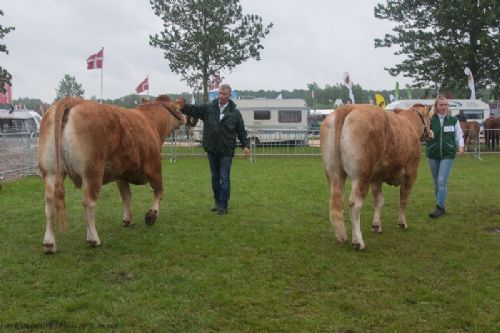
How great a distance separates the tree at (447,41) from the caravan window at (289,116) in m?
6.02

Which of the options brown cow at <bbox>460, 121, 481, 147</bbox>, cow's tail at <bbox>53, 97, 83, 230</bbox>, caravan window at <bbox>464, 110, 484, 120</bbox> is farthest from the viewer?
caravan window at <bbox>464, 110, 484, 120</bbox>

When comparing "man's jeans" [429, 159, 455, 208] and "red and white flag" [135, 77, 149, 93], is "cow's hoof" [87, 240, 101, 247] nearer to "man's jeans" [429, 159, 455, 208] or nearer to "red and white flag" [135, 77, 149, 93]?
"man's jeans" [429, 159, 455, 208]

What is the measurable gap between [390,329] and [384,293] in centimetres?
81

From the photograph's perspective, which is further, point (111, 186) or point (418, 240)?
point (111, 186)

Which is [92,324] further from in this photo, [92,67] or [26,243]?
[92,67]

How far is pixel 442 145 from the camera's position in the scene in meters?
8.27

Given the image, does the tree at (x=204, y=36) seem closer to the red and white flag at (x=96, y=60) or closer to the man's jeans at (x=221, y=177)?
the red and white flag at (x=96, y=60)

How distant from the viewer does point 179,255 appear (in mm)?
5852

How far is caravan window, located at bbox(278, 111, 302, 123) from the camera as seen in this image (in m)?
30.6

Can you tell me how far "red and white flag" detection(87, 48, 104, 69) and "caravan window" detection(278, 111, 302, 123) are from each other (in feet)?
36.0

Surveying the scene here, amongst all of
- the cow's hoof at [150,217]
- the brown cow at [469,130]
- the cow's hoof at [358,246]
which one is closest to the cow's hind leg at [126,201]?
the cow's hoof at [150,217]

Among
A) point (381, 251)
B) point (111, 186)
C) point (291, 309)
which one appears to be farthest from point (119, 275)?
point (111, 186)

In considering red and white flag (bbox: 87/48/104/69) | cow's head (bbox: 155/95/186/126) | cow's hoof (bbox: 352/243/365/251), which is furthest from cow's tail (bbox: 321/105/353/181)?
red and white flag (bbox: 87/48/104/69)

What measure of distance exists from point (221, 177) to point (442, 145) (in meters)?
3.77
